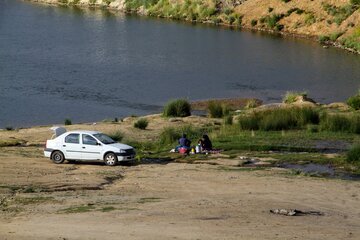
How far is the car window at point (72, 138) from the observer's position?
32.8 m

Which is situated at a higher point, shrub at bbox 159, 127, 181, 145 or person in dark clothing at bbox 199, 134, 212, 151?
shrub at bbox 159, 127, 181, 145

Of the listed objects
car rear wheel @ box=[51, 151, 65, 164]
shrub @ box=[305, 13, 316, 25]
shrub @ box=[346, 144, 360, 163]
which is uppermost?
shrub @ box=[305, 13, 316, 25]

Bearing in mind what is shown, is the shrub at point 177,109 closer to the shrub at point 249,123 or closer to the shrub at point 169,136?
the shrub at point 249,123

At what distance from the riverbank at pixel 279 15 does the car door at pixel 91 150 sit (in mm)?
61210

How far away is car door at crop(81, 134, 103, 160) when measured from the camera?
32472mm

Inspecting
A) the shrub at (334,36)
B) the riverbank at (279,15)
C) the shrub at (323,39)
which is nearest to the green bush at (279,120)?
the riverbank at (279,15)

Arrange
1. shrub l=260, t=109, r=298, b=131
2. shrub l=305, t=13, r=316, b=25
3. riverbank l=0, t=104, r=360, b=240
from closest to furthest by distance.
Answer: riverbank l=0, t=104, r=360, b=240, shrub l=260, t=109, r=298, b=131, shrub l=305, t=13, r=316, b=25

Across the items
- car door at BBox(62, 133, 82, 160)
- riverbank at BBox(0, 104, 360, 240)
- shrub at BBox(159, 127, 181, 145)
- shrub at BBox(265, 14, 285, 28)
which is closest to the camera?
riverbank at BBox(0, 104, 360, 240)

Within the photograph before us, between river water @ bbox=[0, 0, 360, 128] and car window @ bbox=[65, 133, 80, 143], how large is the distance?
18.8 meters

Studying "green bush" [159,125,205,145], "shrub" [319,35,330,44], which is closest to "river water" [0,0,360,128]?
"shrub" [319,35,330,44]

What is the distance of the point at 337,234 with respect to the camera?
2083 cm

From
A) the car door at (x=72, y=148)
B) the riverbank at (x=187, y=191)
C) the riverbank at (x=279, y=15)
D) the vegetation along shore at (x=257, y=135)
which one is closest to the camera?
the riverbank at (x=187, y=191)

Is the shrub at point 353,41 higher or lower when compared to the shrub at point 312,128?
higher

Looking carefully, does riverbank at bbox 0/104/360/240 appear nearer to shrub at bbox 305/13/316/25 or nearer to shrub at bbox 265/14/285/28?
shrub at bbox 305/13/316/25
